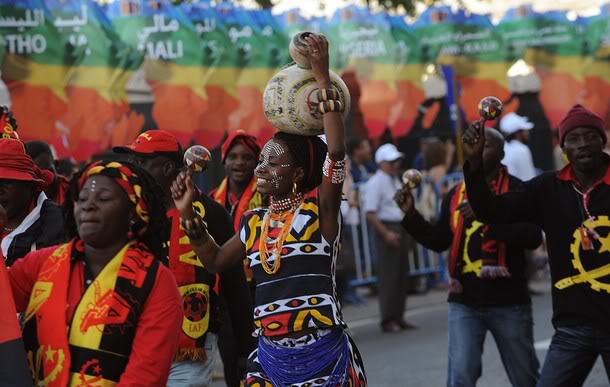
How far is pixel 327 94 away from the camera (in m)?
4.66

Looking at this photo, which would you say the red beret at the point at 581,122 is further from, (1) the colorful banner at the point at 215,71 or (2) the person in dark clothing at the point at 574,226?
(1) the colorful banner at the point at 215,71

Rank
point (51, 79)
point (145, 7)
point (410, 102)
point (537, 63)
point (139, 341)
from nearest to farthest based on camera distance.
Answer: point (139, 341), point (51, 79), point (145, 7), point (410, 102), point (537, 63)

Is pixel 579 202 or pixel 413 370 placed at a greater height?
pixel 579 202

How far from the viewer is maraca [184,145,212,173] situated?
15.5 ft

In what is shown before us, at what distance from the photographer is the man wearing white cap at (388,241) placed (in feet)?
40.7

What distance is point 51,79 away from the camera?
467 inches

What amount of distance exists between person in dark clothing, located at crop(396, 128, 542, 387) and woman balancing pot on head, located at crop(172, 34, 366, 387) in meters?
2.00

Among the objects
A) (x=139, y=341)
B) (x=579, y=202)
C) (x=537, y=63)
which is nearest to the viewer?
(x=139, y=341)

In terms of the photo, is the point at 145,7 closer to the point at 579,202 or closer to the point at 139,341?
the point at 579,202

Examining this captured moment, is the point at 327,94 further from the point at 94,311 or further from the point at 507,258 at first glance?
the point at 507,258

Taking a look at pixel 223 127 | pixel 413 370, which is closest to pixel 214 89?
pixel 223 127

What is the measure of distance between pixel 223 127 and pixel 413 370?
5.36 meters

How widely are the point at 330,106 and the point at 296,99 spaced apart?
7.6 inches

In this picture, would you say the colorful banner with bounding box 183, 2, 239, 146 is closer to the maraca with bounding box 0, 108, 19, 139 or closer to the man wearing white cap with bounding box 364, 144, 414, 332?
the man wearing white cap with bounding box 364, 144, 414, 332
